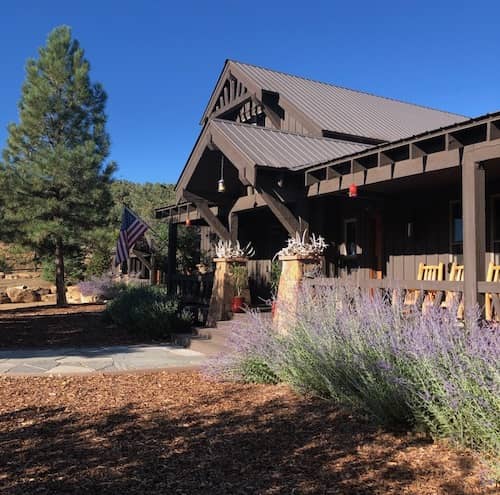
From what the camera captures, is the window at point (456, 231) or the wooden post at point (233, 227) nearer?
the window at point (456, 231)

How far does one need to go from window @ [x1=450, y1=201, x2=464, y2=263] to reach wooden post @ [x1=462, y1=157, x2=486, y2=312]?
342cm

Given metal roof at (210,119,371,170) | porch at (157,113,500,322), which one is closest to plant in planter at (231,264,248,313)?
porch at (157,113,500,322)

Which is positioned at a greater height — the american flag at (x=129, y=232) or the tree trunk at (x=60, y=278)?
the american flag at (x=129, y=232)

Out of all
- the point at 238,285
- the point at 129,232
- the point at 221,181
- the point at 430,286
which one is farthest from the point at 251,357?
the point at 129,232

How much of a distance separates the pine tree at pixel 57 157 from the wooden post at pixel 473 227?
13.8m

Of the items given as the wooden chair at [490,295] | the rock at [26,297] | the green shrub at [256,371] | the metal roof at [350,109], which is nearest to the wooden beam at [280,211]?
the wooden chair at [490,295]

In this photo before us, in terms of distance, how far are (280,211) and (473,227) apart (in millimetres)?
3557

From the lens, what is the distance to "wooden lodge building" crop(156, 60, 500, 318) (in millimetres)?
6445

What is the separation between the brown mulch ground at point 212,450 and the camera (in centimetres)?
310

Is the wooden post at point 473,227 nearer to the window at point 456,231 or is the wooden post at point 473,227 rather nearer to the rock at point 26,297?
the window at point 456,231

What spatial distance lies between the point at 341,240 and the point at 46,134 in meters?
11.8

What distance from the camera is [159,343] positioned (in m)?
9.71

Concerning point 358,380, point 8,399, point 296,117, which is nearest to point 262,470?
point 358,380

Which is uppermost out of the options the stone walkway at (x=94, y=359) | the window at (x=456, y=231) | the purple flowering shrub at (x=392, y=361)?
the window at (x=456, y=231)
